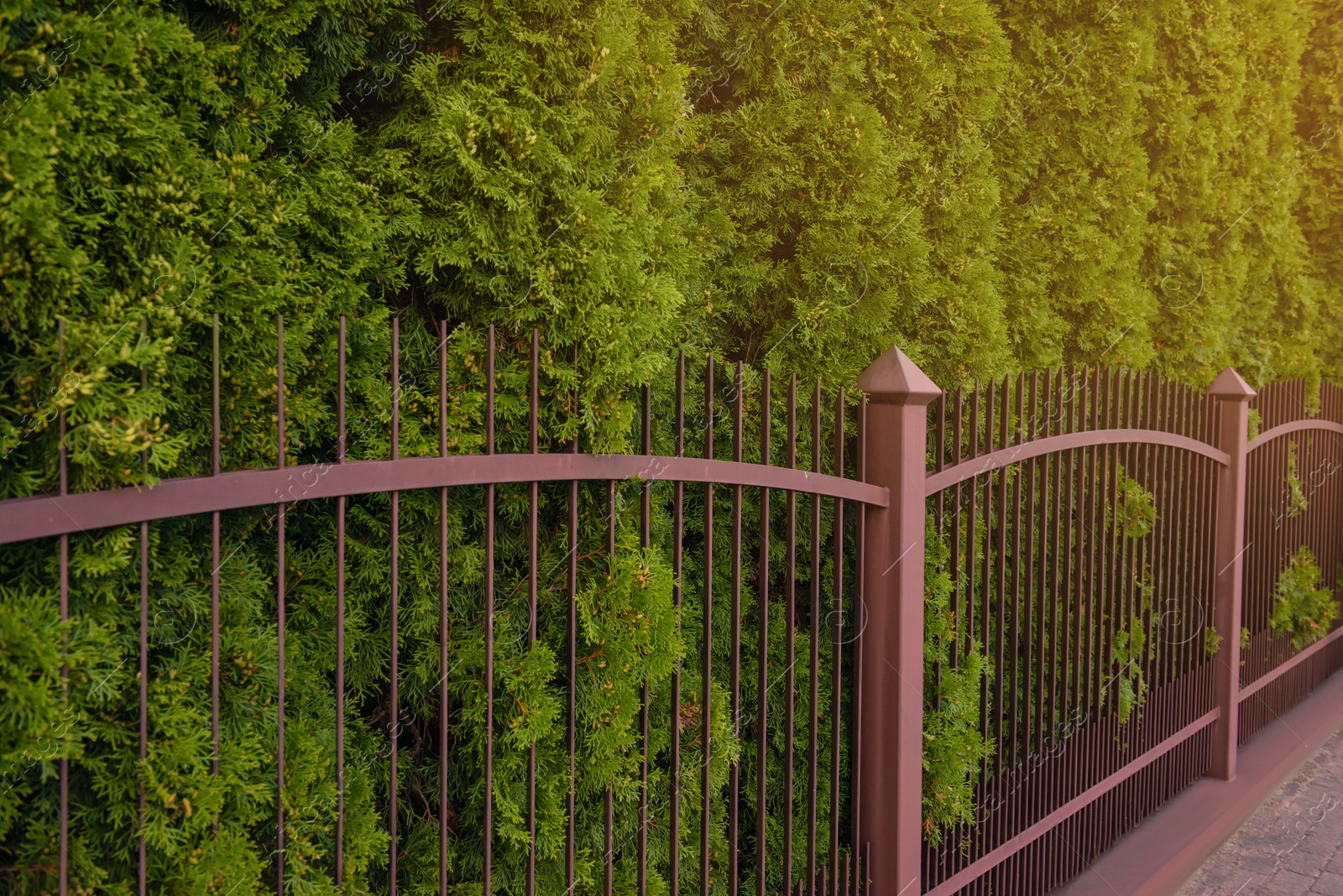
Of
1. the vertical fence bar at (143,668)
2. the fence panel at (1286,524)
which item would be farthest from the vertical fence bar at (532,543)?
the fence panel at (1286,524)

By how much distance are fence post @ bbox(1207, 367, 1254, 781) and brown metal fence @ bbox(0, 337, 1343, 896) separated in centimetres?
2

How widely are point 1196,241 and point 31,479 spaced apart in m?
6.67

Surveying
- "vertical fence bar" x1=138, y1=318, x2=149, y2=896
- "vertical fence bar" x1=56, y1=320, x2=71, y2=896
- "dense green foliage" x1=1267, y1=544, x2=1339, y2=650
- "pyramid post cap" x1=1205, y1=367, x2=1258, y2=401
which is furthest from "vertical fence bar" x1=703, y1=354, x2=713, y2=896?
"dense green foliage" x1=1267, y1=544, x2=1339, y2=650

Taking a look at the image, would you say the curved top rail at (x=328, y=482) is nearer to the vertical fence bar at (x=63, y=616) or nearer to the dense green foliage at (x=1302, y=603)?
the vertical fence bar at (x=63, y=616)

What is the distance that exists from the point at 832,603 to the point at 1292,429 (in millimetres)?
5051

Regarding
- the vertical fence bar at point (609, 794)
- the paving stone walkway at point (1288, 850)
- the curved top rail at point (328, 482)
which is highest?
the curved top rail at point (328, 482)

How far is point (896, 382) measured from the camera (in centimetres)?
310

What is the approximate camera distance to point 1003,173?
506cm

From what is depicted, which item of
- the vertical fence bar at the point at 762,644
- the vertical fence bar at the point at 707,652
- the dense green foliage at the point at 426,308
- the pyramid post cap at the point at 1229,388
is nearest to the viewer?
the dense green foliage at the point at 426,308

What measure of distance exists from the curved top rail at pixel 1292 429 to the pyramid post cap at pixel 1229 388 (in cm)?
42

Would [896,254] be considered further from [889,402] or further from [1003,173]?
[1003,173]

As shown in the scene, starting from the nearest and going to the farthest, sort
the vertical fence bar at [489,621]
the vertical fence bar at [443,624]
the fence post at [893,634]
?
the vertical fence bar at [443,624] → the vertical fence bar at [489,621] → the fence post at [893,634]

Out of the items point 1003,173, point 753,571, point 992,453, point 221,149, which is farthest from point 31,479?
point 1003,173

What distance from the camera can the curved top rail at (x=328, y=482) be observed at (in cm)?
157
